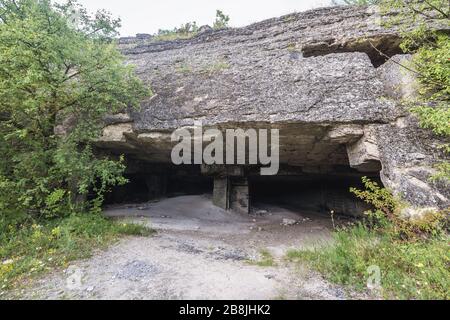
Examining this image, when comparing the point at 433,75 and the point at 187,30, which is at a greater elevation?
the point at 187,30

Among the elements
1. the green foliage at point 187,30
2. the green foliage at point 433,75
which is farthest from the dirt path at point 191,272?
the green foliage at point 187,30

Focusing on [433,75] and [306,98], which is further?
[306,98]

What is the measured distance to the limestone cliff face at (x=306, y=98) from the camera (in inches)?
169

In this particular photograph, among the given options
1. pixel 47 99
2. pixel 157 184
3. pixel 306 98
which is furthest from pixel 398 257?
pixel 157 184

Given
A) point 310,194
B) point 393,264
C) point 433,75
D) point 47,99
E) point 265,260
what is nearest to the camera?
point 393,264

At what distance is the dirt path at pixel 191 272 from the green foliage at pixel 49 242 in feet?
0.99

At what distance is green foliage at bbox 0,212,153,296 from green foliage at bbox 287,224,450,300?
344 cm

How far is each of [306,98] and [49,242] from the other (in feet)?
17.8

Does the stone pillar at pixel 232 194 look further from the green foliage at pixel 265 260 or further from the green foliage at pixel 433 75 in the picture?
the green foliage at pixel 433 75

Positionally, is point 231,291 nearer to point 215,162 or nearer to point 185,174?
point 215,162

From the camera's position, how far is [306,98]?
500cm

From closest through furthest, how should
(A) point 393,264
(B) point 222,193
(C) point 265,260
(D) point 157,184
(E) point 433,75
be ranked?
(A) point 393,264 → (C) point 265,260 → (E) point 433,75 → (B) point 222,193 → (D) point 157,184

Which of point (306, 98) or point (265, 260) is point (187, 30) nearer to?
point (306, 98)

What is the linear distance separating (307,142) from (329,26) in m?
3.93
